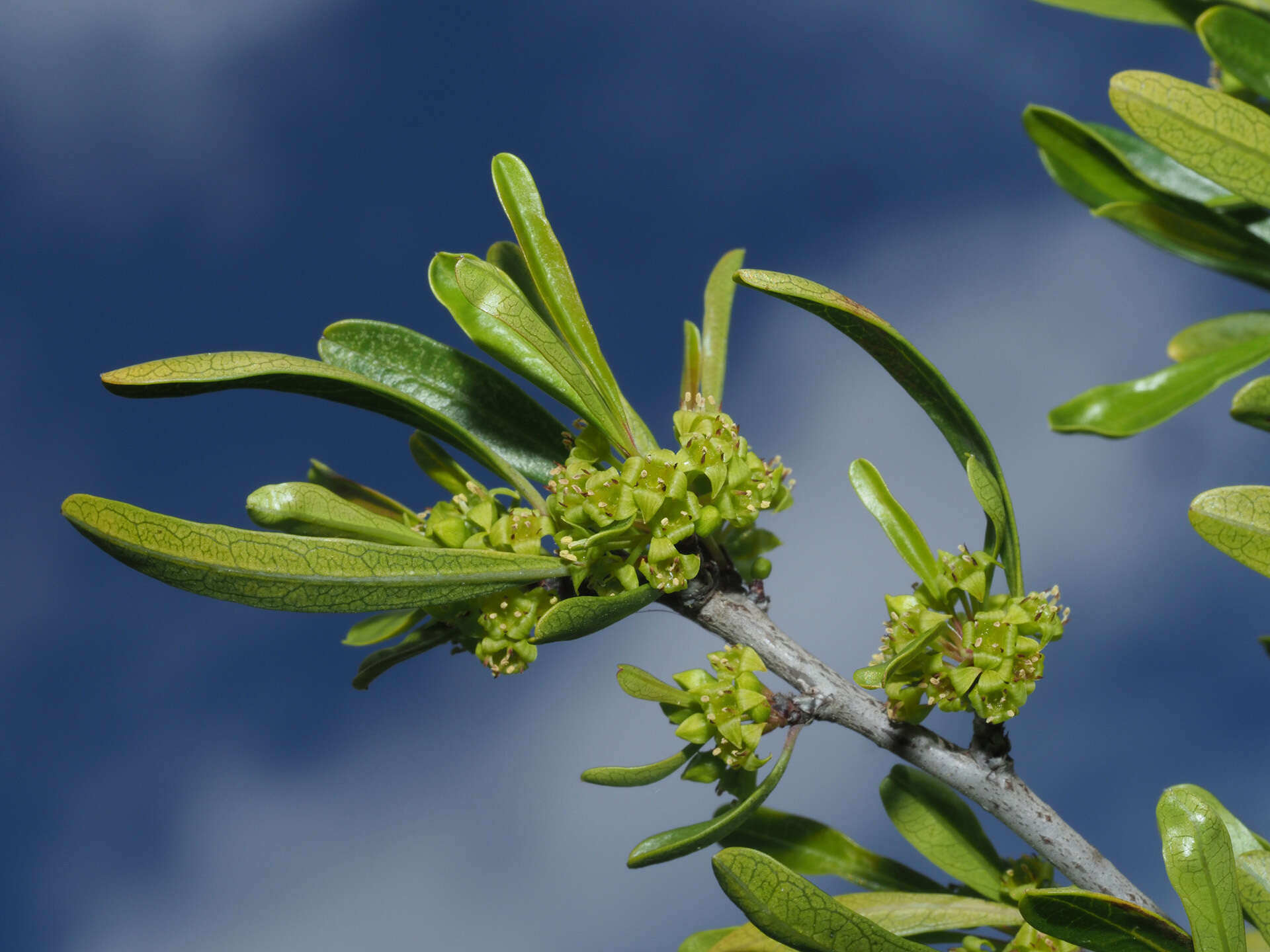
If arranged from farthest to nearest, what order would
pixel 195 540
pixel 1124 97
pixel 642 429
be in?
pixel 642 429 < pixel 1124 97 < pixel 195 540

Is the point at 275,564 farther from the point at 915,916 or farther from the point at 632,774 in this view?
the point at 915,916

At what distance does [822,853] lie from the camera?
1824 mm

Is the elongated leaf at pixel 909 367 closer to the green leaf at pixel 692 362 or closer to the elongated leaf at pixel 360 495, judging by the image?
the green leaf at pixel 692 362

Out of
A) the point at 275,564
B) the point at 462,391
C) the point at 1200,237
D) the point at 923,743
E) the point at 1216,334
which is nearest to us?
the point at 275,564

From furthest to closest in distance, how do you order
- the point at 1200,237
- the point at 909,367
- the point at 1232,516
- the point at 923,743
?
the point at 1200,237 → the point at 923,743 → the point at 909,367 → the point at 1232,516

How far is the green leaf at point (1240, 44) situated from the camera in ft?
5.57

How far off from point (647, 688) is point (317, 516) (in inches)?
20.1

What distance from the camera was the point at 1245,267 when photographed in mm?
2064

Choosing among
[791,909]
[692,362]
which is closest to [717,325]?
[692,362]

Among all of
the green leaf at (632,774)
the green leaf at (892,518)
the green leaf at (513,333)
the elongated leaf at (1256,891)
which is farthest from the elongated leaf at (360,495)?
the elongated leaf at (1256,891)

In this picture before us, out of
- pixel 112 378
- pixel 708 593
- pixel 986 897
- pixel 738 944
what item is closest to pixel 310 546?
pixel 112 378

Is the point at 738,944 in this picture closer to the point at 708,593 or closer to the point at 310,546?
the point at 708,593

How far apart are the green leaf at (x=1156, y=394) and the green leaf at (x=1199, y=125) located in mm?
431

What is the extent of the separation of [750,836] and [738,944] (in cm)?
22
